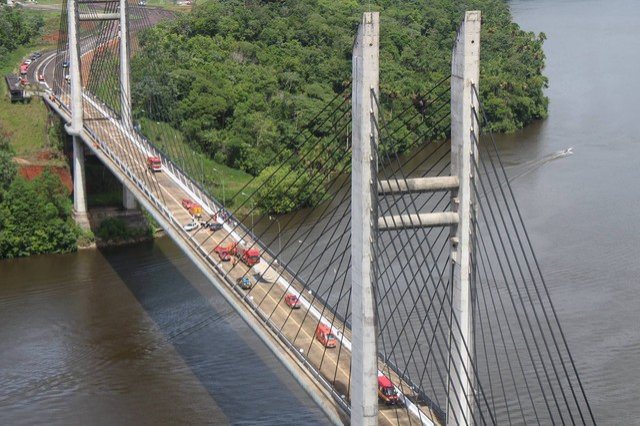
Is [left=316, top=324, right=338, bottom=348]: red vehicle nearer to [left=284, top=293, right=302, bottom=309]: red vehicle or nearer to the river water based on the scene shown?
[left=284, top=293, right=302, bottom=309]: red vehicle

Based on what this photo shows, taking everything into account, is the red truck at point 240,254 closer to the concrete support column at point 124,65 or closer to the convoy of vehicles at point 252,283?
the convoy of vehicles at point 252,283

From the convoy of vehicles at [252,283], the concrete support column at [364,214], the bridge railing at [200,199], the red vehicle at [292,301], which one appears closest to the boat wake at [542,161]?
the bridge railing at [200,199]

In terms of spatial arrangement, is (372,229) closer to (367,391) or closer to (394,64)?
(367,391)

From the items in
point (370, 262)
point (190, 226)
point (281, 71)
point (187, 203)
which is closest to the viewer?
point (370, 262)

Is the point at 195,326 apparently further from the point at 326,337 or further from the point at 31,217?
the point at 31,217

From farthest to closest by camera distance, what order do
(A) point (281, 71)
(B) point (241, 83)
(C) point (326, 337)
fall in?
(A) point (281, 71) → (B) point (241, 83) → (C) point (326, 337)

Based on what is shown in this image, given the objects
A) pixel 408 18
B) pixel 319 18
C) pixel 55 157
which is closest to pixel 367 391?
pixel 55 157

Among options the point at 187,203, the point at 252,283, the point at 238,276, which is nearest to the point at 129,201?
the point at 187,203
